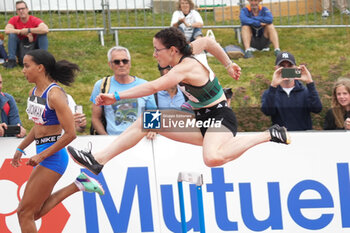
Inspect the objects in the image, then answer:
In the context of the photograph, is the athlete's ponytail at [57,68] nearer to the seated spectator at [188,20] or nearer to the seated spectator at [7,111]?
the seated spectator at [7,111]

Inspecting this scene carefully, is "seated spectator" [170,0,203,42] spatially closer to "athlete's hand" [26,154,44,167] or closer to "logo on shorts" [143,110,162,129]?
"logo on shorts" [143,110,162,129]

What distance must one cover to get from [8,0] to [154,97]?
4.11 metres

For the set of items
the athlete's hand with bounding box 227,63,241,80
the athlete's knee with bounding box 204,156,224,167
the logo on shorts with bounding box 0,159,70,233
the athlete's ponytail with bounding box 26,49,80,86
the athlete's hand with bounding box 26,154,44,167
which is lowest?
the logo on shorts with bounding box 0,159,70,233

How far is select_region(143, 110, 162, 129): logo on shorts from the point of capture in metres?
6.95

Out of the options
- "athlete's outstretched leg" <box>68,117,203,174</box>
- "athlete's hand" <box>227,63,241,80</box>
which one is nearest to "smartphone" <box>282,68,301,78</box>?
"athlete's hand" <box>227,63,241,80</box>

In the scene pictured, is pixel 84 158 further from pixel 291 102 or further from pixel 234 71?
pixel 291 102

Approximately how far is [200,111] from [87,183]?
4.10 ft

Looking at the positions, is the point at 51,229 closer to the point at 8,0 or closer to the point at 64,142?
the point at 64,142

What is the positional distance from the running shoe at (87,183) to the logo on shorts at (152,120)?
716 millimetres

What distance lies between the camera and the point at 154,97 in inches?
312

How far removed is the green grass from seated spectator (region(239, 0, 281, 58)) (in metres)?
0.16

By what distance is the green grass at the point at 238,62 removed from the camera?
8945 mm

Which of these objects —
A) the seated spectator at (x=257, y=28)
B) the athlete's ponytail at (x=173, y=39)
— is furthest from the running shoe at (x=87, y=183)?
the seated spectator at (x=257, y=28)

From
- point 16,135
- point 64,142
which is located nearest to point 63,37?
point 16,135
